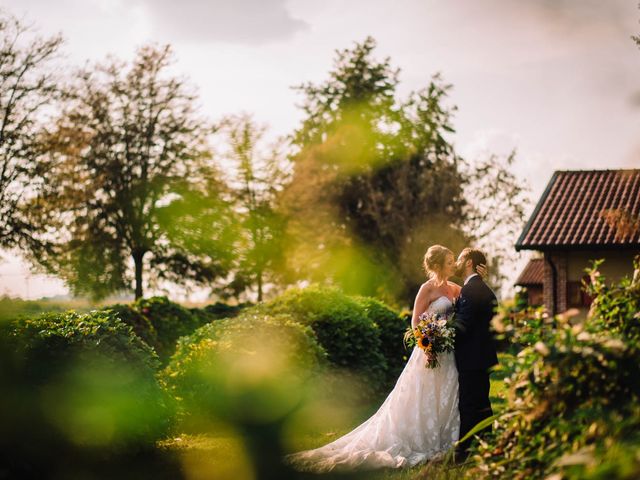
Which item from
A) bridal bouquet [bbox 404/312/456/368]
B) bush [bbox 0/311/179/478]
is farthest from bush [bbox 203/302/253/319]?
bridal bouquet [bbox 404/312/456/368]

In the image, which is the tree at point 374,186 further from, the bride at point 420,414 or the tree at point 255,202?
the bride at point 420,414

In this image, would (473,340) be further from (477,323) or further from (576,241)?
(576,241)

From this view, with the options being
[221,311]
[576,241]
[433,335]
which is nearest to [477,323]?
[433,335]

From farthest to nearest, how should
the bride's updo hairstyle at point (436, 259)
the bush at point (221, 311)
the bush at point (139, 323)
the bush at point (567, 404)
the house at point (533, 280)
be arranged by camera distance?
the house at point (533, 280), the bush at point (221, 311), the bush at point (139, 323), the bride's updo hairstyle at point (436, 259), the bush at point (567, 404)

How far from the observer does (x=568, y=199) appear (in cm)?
2750

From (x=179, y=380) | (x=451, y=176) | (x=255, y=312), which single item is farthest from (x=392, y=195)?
(x=179, y=380)

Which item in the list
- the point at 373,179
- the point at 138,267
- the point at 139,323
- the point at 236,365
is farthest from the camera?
the point at 373,179

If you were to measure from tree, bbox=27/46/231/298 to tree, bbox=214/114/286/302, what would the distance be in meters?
3.31

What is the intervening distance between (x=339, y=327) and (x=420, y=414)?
539 cm

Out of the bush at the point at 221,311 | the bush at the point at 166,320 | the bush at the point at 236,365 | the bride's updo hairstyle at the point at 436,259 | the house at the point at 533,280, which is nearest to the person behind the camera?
the bride's updo hairstyle at the point at 436,259

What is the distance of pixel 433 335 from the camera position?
920 cm

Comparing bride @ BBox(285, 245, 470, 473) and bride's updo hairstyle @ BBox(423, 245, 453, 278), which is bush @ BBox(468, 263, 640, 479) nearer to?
bride @ BBox(285, 245, 470, 473)

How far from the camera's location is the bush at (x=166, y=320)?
17547 millimetres

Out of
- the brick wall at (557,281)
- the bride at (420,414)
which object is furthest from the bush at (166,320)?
the brick wall at (557,281)
